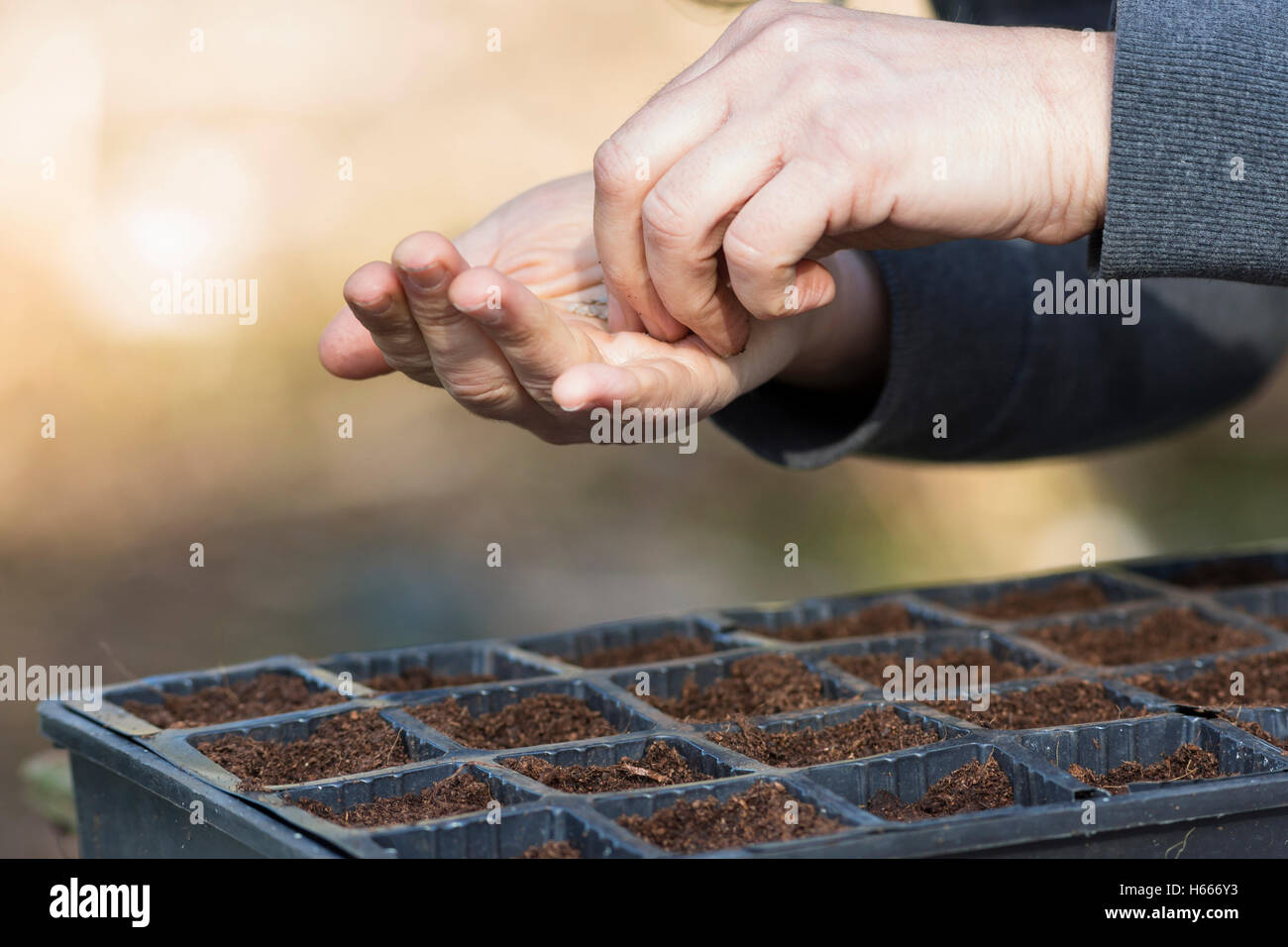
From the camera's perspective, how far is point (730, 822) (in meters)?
0.93

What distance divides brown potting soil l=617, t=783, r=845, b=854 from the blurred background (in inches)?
115

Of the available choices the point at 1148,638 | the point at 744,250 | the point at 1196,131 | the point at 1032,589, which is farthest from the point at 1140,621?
the point at 744,250

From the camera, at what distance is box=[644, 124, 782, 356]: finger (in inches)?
37.6

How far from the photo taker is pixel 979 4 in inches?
70.7

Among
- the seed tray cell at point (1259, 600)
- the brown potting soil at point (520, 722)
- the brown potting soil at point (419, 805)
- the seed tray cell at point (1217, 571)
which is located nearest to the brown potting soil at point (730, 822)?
the brown potting soil at point (419, 805)

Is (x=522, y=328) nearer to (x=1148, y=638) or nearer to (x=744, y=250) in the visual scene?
(x=744, y=250)

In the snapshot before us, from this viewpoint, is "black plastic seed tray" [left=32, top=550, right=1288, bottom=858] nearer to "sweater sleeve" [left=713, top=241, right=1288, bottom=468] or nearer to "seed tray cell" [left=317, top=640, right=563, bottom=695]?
"seed tray cell" [left=317, top=640, right=563, bottom=695]

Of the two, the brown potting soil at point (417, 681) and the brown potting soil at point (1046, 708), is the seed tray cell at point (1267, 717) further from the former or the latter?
the brown potting soil at point (417, 681)

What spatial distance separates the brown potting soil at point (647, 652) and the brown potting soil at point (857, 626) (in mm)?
111

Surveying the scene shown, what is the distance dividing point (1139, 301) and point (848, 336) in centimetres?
47
